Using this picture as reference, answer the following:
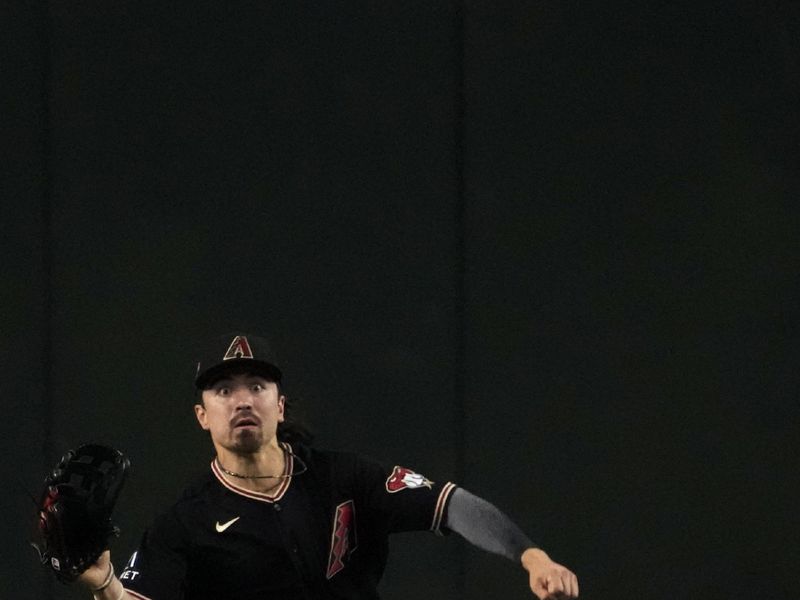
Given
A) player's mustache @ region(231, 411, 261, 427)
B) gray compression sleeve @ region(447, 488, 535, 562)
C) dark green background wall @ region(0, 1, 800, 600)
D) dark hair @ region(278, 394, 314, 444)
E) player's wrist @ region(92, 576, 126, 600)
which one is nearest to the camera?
player's wrist @ region(92, 576, 126, 600)

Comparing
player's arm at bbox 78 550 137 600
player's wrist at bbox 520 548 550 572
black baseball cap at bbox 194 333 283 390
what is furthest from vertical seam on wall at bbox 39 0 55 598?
player's wrist at bbox 520 548 550 572

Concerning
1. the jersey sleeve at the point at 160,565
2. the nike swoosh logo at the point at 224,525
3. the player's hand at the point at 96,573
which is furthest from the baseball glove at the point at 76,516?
the nike swoosh logo at the point at 224,525

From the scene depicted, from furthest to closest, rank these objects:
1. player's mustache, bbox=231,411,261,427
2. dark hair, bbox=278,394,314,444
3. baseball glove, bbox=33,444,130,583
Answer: dark hair, bbox=278,394,314,444
player's mustache, bbox=231,411,261,427
baseball glove, bbox=33,444,130,583

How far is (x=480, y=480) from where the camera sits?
545 cm

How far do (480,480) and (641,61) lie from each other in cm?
157

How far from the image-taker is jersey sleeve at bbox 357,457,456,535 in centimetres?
381

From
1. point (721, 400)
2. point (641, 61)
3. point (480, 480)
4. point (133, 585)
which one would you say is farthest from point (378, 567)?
point (641, 61)

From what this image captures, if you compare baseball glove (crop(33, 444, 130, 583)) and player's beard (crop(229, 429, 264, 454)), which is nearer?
baseball glove (crop(33, 444, 130, 583))

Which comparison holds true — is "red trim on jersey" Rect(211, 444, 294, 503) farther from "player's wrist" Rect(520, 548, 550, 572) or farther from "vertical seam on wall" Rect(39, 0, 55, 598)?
"vertical seam on wall" Rect(39, 0, 55, 598)

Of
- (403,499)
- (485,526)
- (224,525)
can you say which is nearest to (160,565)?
(224,525)

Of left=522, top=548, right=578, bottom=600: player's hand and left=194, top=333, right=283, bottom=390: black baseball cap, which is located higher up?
left=194, top=333, right=283, bottom=390: black baseball cap

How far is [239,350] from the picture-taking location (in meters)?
3.79

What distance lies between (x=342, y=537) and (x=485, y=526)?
381 mm

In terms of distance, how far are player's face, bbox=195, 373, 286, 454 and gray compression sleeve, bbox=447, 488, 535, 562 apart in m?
0.49
